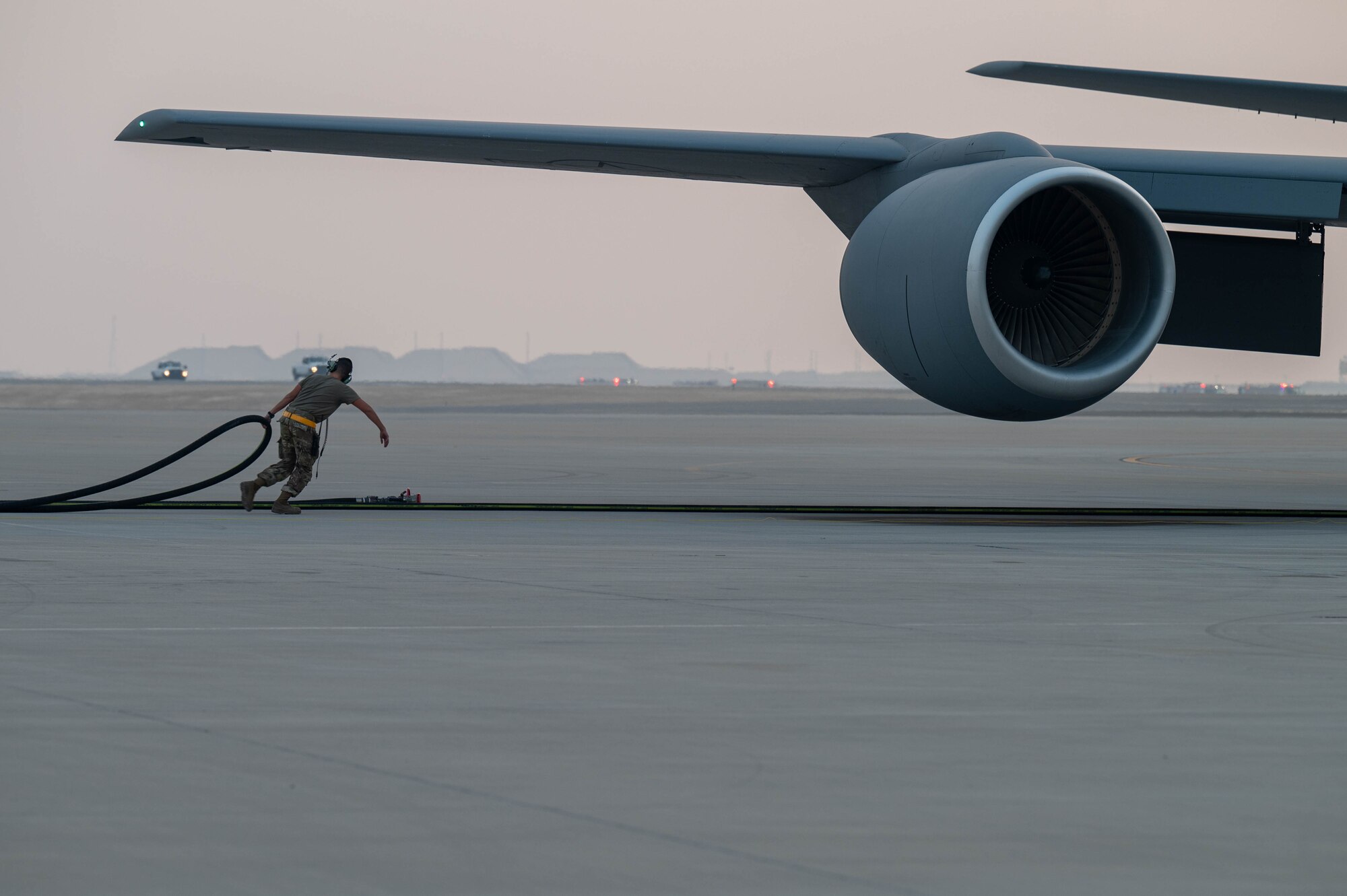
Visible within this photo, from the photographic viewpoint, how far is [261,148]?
16891mm

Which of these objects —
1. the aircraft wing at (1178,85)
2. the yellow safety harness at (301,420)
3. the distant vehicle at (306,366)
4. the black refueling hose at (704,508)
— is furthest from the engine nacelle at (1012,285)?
the distant vehicle at (306,366)

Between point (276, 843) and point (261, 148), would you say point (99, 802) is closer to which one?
point (276, 843)

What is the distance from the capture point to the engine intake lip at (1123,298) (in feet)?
48.0

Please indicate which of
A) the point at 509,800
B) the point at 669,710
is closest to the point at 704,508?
the point at 669,710

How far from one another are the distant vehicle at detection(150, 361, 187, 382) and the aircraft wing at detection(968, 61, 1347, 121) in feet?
537

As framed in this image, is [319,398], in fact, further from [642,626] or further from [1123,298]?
[642,626]

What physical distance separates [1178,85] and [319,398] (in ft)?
30.7

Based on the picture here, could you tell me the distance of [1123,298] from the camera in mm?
15883

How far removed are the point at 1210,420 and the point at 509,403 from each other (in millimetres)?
36755

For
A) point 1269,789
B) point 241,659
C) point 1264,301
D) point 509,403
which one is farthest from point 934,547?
point 509,403

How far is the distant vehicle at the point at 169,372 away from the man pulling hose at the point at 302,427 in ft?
517

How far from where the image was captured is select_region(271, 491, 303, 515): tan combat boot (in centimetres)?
1781

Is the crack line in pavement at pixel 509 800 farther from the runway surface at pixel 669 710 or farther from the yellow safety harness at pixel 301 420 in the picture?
the yellow safety harness at pixel 301 420

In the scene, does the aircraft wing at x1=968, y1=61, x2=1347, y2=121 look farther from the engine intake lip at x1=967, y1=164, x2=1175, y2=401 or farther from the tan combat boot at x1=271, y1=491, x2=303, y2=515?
the tan combat boot at x1=271, y1=491, x2=303, y2=515
